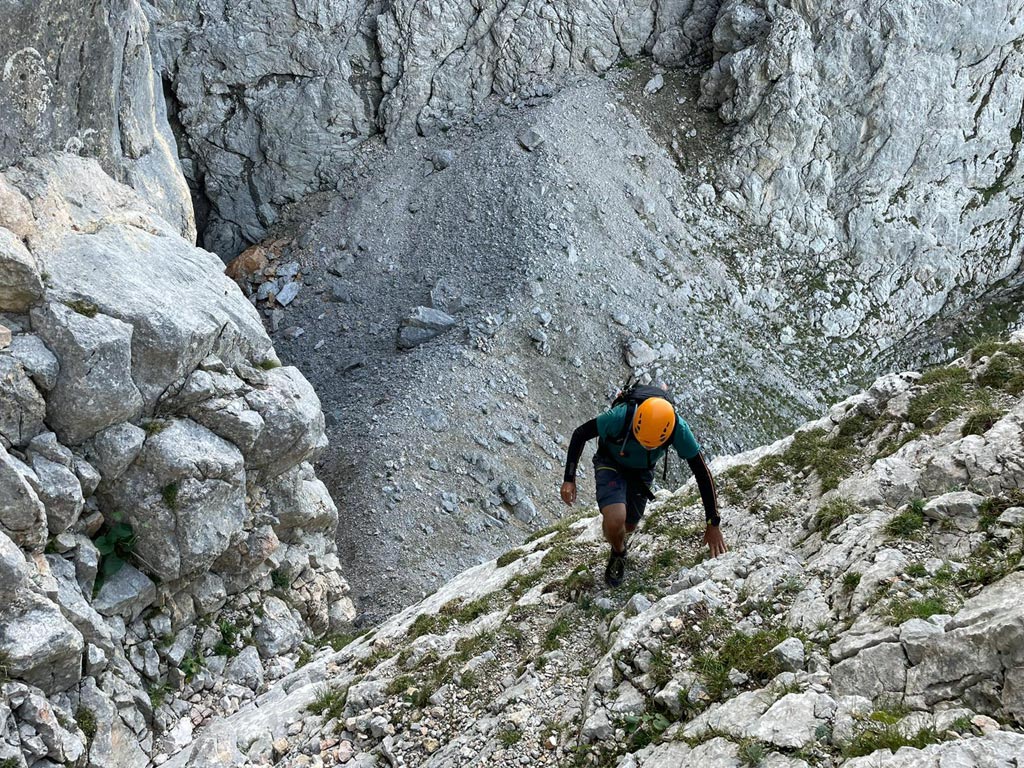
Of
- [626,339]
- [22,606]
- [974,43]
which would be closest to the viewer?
[22,606]

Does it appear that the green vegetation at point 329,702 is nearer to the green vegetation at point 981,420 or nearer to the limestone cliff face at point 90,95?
the green vegetation at point 981,420

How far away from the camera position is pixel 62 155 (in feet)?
51.7

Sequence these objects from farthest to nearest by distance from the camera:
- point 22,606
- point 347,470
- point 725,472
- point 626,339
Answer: point 626,339, point 347,470, point 725,472, point 22,606

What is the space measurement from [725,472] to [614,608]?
11.7 ft

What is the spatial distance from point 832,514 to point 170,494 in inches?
451

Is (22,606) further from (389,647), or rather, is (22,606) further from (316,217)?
(316,217)

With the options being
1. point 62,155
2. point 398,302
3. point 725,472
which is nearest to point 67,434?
point 62,155

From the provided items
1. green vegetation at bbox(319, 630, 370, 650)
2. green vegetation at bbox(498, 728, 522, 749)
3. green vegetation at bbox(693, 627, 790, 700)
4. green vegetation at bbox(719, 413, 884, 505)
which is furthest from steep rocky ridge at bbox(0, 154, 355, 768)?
green vegetation at bbox(719, 413, 884, 505)

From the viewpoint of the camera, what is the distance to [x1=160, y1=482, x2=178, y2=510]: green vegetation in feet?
49.3

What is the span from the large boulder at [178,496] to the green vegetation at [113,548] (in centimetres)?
14

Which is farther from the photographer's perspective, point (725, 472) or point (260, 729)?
point (725, 472)

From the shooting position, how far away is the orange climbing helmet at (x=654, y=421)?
9227mm

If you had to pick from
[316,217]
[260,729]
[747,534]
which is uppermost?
[316,217]

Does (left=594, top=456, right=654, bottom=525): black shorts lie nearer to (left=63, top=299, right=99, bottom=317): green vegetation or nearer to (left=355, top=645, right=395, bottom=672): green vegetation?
(left=355, top=645, right=395, bottom=672): green vegetation
